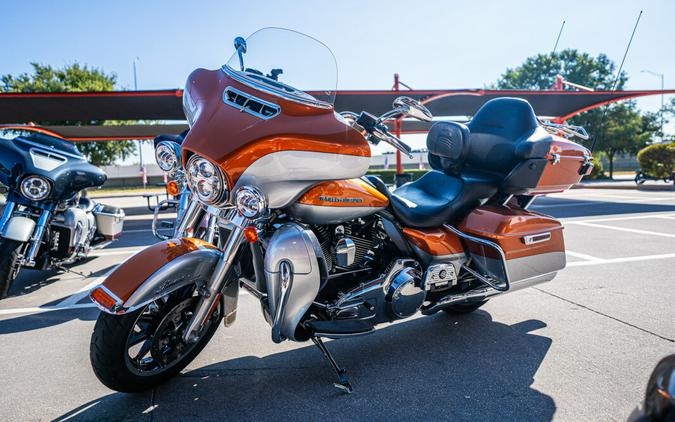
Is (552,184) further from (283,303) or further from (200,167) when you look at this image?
(200,167)

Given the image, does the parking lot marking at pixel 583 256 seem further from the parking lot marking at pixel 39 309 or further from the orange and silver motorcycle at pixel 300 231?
the parking lot marking at pixel 39 309

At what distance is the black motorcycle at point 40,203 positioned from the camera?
382 centimetres

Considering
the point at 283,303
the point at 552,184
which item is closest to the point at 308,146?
the point at 283,303

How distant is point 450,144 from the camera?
293 centimetres

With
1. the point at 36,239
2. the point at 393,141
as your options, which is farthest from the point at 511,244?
the point at 36,239

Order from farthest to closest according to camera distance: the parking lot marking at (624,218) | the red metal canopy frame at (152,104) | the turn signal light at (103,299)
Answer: the red metal canopy frame at (152,104)
the parking lot marking at (624,218)
the turn signal light at (103,299)

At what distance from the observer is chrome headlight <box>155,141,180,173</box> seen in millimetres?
2424

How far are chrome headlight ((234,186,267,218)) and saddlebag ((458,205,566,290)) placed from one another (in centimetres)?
151

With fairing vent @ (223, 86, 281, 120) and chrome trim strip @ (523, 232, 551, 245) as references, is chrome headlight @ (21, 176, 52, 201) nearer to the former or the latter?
fairing vent @ (223, 86, 281, 120)

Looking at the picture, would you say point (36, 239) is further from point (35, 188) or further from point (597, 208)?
point (597, 208)

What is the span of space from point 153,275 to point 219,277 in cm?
31

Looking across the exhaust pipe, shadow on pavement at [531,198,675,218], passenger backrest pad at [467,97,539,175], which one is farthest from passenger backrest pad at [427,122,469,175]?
shadow on pavement at [531,198,675,218]

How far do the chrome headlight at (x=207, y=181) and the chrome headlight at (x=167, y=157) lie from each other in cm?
52

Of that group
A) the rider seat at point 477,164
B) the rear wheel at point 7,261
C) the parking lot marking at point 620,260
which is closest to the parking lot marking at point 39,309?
the rear wheel at point 7,261
